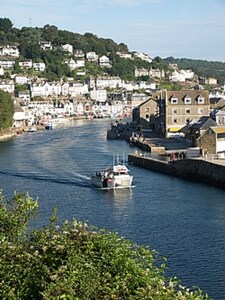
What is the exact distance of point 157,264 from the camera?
9.41m

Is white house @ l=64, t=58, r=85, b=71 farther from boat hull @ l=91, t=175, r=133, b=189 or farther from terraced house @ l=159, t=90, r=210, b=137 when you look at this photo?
boat hull @ l=91, t=175, r=133, b=189

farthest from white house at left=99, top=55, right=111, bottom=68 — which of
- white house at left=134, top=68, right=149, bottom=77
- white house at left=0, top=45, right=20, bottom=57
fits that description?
white house at left=0, top=45, right=20, bottom=57

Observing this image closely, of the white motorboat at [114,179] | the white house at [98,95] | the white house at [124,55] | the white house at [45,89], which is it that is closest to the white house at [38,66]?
the white house at [45,89]

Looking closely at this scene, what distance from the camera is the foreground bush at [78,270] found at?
443cm

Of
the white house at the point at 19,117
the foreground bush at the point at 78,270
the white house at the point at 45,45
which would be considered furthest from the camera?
the white house at the point at 45,45

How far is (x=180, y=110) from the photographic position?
1081 inches

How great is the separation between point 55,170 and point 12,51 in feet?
180

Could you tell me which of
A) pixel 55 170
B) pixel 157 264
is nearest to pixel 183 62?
pixel 55 170

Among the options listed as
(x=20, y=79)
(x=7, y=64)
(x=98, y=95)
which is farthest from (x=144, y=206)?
(x=7, y=64)

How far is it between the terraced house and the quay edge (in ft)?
22.1

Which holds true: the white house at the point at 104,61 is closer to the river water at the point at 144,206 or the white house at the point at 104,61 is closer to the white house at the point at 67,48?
the white house at the point at 67,48

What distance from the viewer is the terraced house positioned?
27.4m

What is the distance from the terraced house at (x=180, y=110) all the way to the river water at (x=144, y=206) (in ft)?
12.8

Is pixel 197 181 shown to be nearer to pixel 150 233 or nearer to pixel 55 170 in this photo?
pixel 55 170
